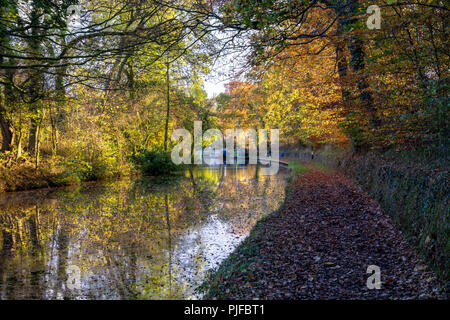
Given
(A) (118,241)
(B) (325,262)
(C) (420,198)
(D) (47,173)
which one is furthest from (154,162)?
(C) (420,198)

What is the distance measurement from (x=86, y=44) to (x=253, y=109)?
28.6 m

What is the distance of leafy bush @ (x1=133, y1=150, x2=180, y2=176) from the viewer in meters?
24.3

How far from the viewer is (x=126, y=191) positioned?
16688 millimetres

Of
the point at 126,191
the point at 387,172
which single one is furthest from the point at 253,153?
the point at 387,172

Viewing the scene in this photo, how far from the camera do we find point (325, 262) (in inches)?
208

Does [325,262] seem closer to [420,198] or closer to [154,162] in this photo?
[420,198]

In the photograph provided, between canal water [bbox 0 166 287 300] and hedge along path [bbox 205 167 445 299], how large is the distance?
0.80 meters

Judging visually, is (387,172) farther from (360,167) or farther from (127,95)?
(127,95)

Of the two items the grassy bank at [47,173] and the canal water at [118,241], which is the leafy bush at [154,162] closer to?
the grassy bank at [47,173]

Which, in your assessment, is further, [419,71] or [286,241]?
[419,71]

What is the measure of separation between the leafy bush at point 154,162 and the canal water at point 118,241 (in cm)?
915

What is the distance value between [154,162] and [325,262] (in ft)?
68.3

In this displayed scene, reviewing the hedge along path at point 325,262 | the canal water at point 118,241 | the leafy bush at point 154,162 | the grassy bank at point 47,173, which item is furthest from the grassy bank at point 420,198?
the leafy bush at point 154,162
